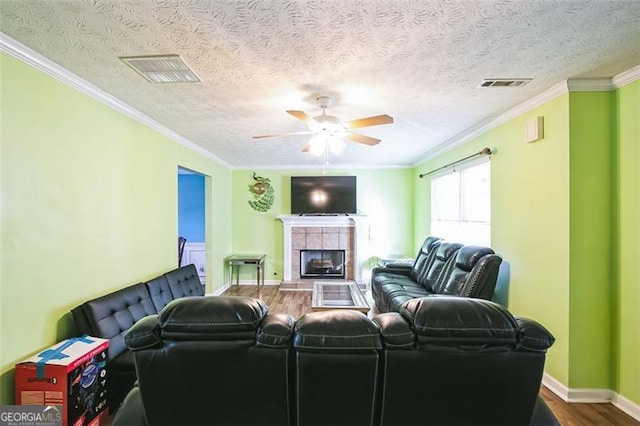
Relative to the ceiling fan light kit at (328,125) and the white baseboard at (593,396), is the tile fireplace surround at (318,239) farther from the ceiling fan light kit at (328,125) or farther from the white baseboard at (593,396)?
the white baseboard at (593,396)

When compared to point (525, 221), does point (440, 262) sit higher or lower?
lower

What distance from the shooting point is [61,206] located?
203cm

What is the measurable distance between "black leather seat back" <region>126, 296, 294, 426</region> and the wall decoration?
16.1 feet

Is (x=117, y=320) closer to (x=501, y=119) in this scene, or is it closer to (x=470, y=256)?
(x=470, y=256)

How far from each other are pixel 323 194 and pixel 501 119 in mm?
3424

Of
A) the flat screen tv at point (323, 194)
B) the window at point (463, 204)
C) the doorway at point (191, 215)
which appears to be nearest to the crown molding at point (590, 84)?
the window at point (463, 204)

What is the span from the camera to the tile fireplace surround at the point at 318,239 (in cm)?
582

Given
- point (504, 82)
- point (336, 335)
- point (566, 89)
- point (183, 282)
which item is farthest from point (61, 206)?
point (566, 89)

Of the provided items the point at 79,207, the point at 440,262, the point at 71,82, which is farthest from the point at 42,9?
the point at 440,262

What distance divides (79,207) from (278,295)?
3565mm

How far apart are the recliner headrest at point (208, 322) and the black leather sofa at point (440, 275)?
185cm

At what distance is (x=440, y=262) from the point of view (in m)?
3.68

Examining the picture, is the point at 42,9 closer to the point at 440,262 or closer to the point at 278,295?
the point at 440,262

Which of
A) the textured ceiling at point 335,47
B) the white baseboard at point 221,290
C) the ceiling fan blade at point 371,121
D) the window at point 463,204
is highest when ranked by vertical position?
the textured ceiling at point 335,47
